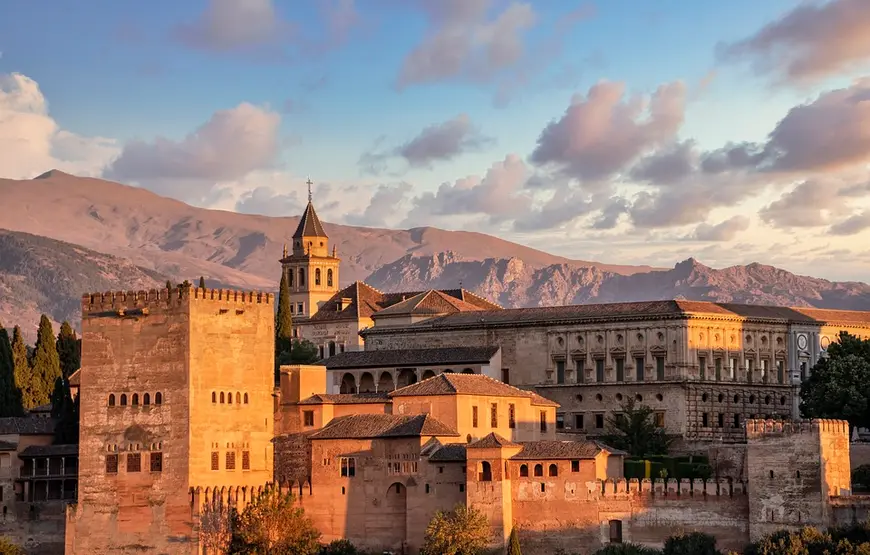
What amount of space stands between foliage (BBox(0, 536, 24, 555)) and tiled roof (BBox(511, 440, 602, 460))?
21702 millimetres

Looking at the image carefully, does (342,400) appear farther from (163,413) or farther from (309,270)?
(309,270)

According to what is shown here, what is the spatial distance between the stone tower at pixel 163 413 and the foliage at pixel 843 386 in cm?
2586

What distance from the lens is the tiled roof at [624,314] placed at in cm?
9350

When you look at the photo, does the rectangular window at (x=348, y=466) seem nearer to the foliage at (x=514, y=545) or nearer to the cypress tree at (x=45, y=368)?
the foliage at (x=514, y=545)

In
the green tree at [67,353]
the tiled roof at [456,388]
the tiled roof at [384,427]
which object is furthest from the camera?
the green tree at [67,353]

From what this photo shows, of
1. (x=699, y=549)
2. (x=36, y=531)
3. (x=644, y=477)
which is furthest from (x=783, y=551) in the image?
(x=36, y=531)

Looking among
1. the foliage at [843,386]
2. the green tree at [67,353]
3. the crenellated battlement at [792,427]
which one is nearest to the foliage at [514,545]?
the crenellated battlement at [792,427]

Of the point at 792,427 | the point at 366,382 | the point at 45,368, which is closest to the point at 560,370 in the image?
the point at 366,382

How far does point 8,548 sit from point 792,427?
3286 centimetres

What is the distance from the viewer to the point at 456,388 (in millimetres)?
77500

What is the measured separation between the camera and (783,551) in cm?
6512

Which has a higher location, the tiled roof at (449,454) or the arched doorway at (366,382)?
the arched doorway at (366,382)

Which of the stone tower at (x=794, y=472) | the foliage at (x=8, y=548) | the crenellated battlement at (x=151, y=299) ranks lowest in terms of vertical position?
the foliage at (x=8, y=548)

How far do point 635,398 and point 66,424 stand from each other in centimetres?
2810
